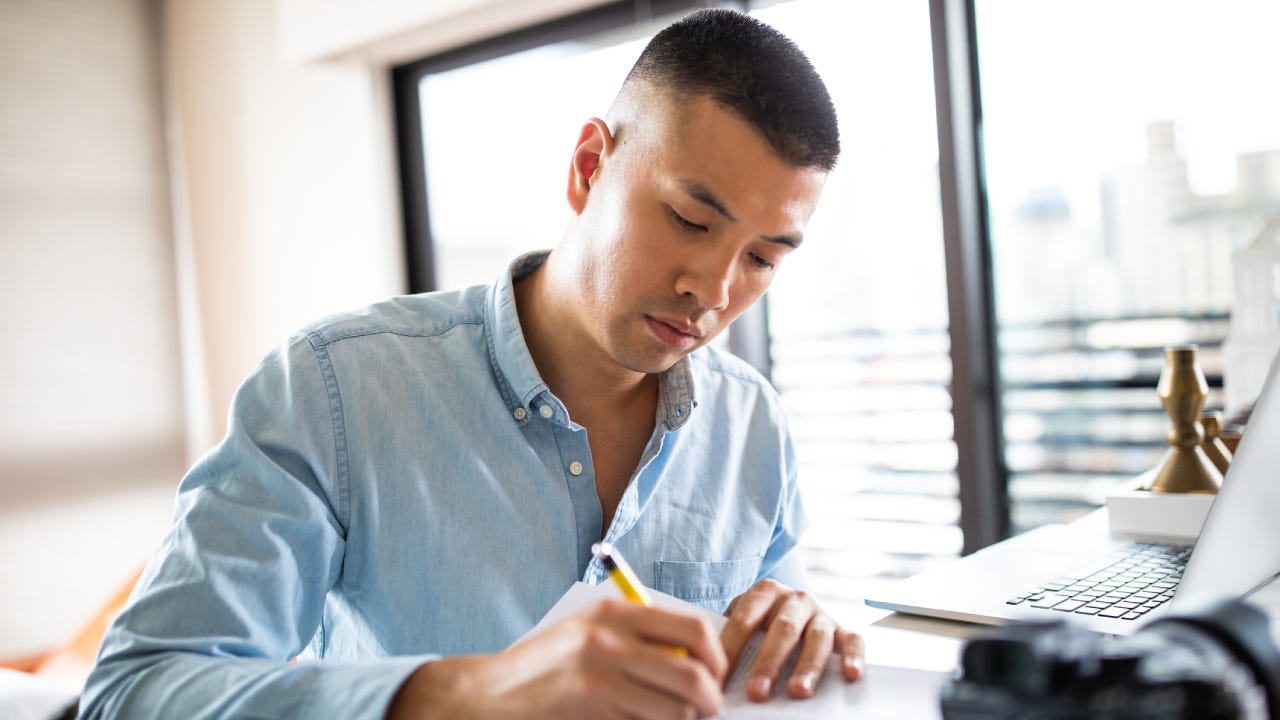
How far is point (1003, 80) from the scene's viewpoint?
90.0 inches

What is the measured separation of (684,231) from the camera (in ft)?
3.35

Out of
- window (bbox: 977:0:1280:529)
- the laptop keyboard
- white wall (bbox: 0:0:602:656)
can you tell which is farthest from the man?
white wall (bbox: 0:0:602:656)

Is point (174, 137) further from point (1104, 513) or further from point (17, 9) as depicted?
point (1104, 513)

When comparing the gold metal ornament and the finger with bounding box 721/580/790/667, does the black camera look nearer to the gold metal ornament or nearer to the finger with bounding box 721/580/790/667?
the finger with bounding box 721/580/790/667

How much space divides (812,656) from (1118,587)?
41cm

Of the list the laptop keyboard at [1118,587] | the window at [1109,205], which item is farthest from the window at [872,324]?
the laptop keyboard at [1118,587]

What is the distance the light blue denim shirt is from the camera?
83cm

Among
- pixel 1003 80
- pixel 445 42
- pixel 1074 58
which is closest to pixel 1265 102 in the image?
pixel 1074 58

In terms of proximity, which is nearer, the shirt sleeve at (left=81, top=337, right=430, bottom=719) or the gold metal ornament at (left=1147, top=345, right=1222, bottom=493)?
the shirt sleeve at (left=81, top=337, right=430, bottom=719)

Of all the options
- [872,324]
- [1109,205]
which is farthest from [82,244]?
[1109,205]

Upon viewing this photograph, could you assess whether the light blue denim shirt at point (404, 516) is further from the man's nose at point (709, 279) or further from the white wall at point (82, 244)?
the white wall at point (82, 244)

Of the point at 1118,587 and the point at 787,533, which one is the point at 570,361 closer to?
the point at 787,533

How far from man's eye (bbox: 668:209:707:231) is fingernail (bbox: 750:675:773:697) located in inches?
18.2

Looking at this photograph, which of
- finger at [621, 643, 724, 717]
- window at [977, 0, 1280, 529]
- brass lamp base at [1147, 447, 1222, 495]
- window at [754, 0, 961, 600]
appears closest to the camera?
finger at [621, 643, 724, 717]
